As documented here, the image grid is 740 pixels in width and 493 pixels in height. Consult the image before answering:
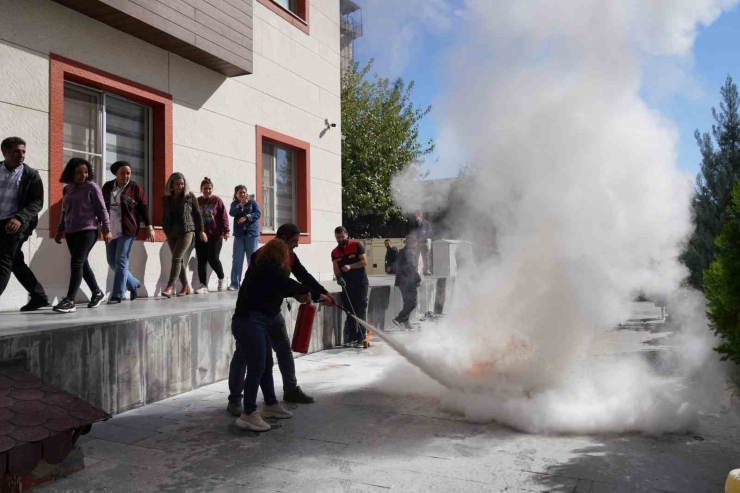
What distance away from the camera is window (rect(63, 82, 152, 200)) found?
7.45 m

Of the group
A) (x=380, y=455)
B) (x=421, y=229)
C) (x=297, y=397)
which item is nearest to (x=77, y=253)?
(x=297, y=397)

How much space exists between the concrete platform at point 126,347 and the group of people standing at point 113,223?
0.38 m

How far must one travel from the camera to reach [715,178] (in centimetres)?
695

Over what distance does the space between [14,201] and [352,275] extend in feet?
16.2

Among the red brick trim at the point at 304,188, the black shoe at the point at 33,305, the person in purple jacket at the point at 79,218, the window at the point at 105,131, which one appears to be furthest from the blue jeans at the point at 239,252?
the black shoe at the point at 33,305

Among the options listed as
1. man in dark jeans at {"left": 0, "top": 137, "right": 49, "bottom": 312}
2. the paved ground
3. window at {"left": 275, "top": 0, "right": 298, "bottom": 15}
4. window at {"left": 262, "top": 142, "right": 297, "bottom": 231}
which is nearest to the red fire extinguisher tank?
the paved ground

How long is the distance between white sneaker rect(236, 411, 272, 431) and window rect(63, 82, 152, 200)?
453cm

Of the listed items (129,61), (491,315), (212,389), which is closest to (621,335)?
(491,315)

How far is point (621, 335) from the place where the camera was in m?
9.94

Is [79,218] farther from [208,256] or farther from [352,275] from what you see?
[352,275]

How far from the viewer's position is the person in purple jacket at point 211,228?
28.9 feet

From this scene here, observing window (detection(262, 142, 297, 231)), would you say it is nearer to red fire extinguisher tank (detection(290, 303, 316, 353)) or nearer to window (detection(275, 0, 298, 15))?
window (detection(275, 0, 298, 15))

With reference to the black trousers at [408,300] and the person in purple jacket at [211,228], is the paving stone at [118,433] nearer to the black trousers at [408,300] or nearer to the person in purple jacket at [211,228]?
the person in purple jacket at [211,228]

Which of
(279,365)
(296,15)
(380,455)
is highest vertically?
(296,15)
